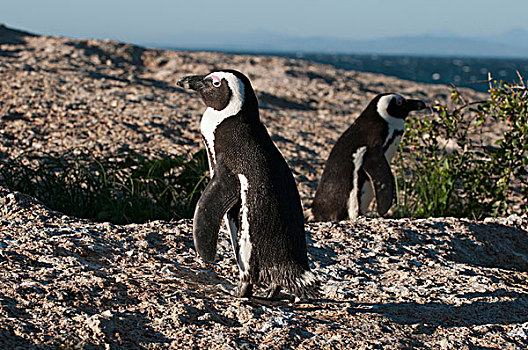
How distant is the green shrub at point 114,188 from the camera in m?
4.71

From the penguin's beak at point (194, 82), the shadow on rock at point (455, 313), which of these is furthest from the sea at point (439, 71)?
the penguin's beak at point (194, 82)

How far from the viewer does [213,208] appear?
9.78ft

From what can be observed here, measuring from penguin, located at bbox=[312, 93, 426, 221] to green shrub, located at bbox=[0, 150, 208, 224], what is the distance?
1145 mm

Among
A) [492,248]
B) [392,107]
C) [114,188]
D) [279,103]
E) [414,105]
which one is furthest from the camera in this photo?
[279,103]

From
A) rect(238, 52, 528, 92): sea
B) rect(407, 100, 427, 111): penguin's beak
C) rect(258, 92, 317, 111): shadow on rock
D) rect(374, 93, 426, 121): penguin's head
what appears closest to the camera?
rect(374, 93, 426, 121): penguin's head

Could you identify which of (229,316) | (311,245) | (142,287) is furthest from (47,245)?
(311,245)

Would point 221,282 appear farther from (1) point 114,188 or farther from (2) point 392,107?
(2) point 392,107

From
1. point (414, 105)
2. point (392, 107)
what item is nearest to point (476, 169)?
point (414, 105)

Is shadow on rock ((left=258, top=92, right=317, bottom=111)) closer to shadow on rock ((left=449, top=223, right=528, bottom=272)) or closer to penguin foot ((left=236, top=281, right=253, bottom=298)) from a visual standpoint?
shadow on rock ((left=449, top=223, right=528, bottom=272))

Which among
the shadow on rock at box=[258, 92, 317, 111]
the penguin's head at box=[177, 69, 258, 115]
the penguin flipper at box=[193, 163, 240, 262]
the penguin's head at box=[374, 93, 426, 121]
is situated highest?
the penguin's head at box=[177, 69, 258, 115]

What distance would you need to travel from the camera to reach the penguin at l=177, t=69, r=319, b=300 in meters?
2.96

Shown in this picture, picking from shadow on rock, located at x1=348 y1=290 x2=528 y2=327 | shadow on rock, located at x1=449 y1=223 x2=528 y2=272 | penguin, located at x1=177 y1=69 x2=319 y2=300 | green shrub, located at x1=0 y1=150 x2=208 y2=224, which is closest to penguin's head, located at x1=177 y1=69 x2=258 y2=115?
penguin, located at x1=177 y1=69 x2=319 y2=300

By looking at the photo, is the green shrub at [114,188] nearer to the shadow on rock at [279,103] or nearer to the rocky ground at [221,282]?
the rocky ground at [221,282]

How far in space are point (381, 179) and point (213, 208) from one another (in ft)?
8.93
